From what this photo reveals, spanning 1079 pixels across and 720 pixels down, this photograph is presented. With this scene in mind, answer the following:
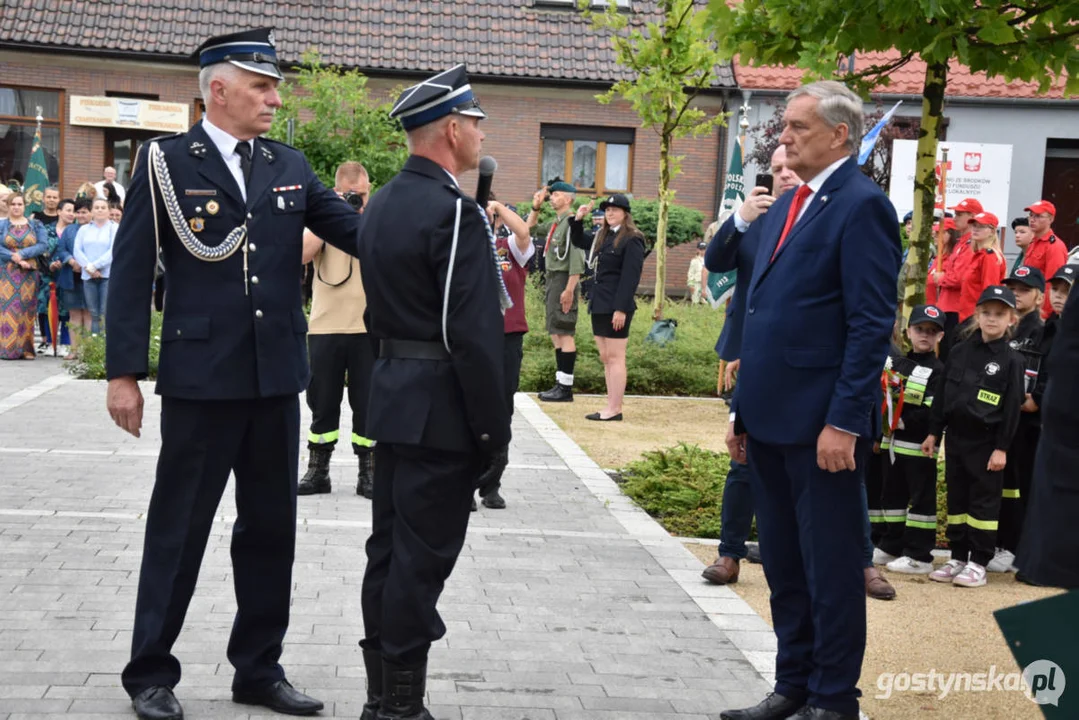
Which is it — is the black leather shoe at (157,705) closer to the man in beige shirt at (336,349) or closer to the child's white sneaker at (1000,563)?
the man in beige shirt at (336,349)

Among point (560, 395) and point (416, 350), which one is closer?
point (416, 350)

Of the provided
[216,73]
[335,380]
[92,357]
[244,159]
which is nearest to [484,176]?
[244,159]

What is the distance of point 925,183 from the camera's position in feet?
28.6

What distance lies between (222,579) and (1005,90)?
86.2ft

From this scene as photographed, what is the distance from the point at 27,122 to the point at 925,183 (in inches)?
936

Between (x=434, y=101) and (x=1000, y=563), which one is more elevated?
(x=434, y=101)

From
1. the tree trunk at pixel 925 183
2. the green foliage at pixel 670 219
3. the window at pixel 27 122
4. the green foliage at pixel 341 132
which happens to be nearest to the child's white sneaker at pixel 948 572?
the tree trunk at pixel 925 183

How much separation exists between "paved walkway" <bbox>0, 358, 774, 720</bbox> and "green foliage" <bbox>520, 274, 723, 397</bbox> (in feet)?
20.9

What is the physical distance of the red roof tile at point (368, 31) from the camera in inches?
1102

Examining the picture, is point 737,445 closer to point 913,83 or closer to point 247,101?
point 247,101

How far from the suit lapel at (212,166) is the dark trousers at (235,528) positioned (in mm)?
720

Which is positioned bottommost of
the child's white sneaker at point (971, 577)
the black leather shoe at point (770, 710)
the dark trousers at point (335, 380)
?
the child's white sneaker at point (971, 577)

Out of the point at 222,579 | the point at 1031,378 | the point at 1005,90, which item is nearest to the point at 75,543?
the point at 222,579

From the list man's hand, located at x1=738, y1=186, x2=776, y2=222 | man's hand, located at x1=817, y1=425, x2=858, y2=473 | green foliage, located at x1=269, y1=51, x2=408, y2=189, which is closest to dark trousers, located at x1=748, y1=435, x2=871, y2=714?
man's hand, located at x1=817, y1=425, x2=858, y2=473
